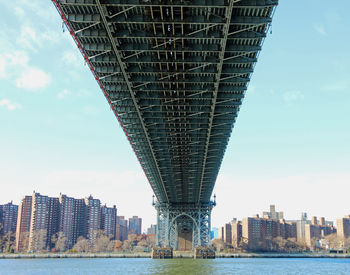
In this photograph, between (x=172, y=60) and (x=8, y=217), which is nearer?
(x=172, y=60)

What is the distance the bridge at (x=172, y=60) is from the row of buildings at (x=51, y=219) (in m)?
120

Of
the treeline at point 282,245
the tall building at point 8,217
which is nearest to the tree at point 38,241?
the tall building at point 8,217

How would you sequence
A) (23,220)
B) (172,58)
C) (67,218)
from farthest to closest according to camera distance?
(67,218), (23,220), (172,58)

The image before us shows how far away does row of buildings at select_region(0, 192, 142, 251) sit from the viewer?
16300cm

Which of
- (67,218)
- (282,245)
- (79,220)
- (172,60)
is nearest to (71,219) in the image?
(67,218)

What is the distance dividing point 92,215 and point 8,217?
125 ft

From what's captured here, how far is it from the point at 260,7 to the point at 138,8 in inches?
264

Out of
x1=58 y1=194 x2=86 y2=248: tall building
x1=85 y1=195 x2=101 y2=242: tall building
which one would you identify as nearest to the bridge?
x1=58 y1=194 x2=86 y2=248: tall building

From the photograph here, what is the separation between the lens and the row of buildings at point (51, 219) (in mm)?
163000

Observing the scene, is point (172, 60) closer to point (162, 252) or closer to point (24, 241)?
point (162, 252)

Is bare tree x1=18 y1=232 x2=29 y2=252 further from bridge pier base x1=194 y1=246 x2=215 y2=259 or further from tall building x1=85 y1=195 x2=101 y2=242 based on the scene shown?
bridge pier base x1=194 y1=246 x2=215 y2=259

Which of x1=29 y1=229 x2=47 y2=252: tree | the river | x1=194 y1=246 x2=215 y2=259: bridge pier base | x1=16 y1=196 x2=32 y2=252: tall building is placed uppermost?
x1=16 y1=196 x2=32 y2=252: tall building

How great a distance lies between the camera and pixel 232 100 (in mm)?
37875

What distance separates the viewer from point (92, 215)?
190 metres
